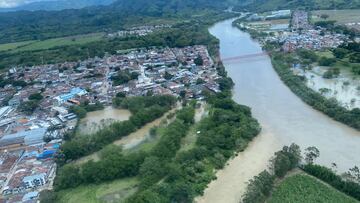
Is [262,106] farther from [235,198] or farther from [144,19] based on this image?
[144,19]

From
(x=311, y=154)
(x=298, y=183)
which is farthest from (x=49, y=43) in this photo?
(x=298, y=183)

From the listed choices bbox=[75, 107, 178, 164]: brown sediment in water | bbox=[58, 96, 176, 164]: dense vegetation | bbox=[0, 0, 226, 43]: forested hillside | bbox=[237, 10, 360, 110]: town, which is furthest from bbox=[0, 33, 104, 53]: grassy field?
bbox=[75, 107, 178, 164]: brown sediment in water

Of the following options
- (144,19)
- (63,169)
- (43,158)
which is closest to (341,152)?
(63,169)

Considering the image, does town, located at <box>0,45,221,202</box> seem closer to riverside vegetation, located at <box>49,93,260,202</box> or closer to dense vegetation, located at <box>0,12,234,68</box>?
dense vegetation, located at <box>0,12,234,68</box>

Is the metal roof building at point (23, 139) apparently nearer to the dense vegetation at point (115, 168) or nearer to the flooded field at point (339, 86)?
the dense vegetation at point (115, 168)

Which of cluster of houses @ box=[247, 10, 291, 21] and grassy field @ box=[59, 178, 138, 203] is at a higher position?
cluster of houses @ box=[247, 10, 291, 21]

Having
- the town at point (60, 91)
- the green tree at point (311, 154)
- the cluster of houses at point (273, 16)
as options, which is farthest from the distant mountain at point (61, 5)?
the green tree at point (311, 154)
